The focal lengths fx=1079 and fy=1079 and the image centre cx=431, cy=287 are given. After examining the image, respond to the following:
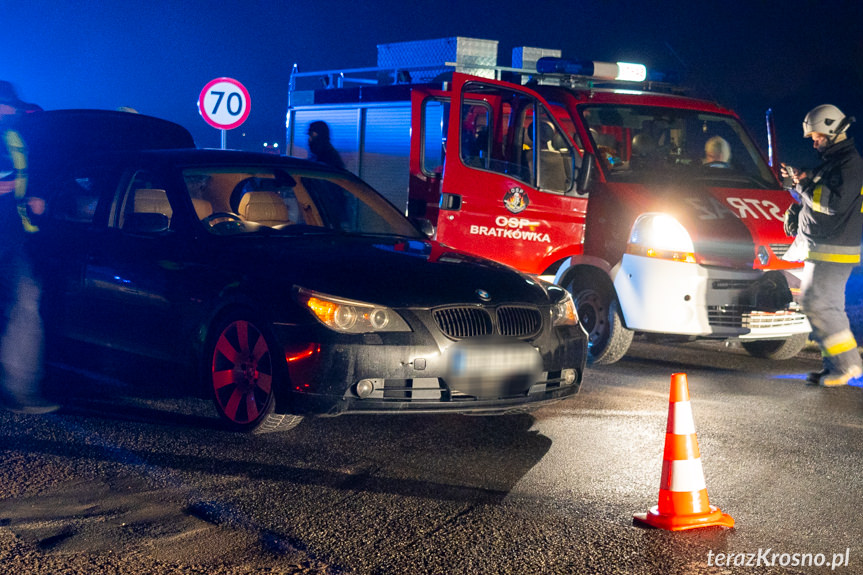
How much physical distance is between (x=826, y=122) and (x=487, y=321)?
385 cm

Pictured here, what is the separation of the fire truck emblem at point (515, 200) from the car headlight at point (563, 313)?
2.68 m

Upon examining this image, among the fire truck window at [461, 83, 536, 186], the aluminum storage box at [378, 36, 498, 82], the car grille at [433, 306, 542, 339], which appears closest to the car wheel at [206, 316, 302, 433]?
the car grille at [433, 306, 542, 339]

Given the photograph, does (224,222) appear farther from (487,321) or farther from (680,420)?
(680,420)

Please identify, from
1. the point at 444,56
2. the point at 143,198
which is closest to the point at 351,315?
the point at 143,198

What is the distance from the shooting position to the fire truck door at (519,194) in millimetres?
9117

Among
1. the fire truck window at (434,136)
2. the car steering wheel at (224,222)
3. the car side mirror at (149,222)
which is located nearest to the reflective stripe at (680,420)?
the car steering wheel at (224,222)

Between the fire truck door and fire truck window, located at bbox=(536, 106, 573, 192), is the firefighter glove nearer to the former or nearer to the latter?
the fire truck door

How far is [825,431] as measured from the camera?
655 centimetres

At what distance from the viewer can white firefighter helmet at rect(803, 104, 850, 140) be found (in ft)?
26.7

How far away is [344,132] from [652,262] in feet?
17.6

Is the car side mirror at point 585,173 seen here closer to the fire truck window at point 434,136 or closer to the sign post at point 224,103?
the fire truck window at point 434,136

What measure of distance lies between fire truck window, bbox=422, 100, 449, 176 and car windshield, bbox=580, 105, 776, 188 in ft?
4.64

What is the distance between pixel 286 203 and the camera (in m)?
7.09

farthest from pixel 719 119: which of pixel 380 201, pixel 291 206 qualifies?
pixel 291 206
